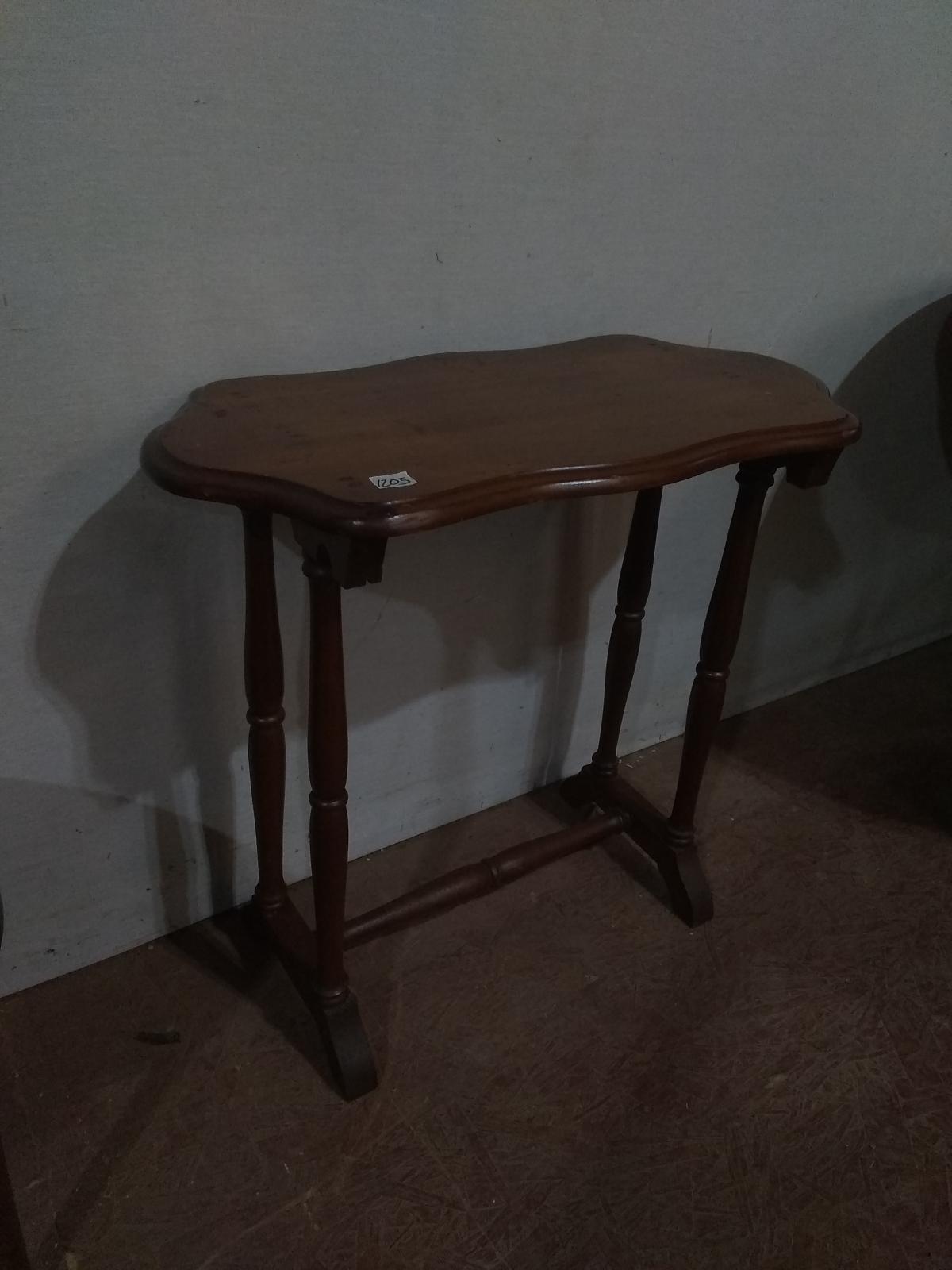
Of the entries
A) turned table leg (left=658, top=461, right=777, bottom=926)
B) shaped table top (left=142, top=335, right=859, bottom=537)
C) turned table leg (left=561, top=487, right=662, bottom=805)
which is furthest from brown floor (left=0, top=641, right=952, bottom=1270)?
shaped table top (left=142, top=335, right=859, bottom=537)

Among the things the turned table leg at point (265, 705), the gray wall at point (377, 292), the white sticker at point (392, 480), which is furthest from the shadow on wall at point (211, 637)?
the white sticker at point (392, 480)

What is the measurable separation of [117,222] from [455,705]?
944 millimetres

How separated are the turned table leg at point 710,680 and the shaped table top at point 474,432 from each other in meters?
0.16

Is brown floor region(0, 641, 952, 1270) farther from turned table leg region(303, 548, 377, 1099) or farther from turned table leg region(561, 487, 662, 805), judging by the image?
turned table leg region(561, 487, 662, 805)

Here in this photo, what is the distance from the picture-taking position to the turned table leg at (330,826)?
3.54ft

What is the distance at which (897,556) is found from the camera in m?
2.38

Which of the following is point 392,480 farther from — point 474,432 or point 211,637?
point 211,637

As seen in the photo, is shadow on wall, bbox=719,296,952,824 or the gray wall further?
shadow on wall, bbox=719,296,952,824

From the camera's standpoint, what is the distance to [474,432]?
1075mm

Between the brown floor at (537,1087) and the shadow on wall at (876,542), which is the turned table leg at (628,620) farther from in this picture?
the shadow on wall at (876,542)

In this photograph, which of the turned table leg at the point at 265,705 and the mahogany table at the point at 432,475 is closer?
the mahogany table at the point at 432,475

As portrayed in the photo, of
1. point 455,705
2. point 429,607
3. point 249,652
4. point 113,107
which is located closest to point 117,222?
point 113,107

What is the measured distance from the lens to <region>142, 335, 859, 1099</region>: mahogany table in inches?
37.5

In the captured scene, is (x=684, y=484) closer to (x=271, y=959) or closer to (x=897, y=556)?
(x=897, y=556)
